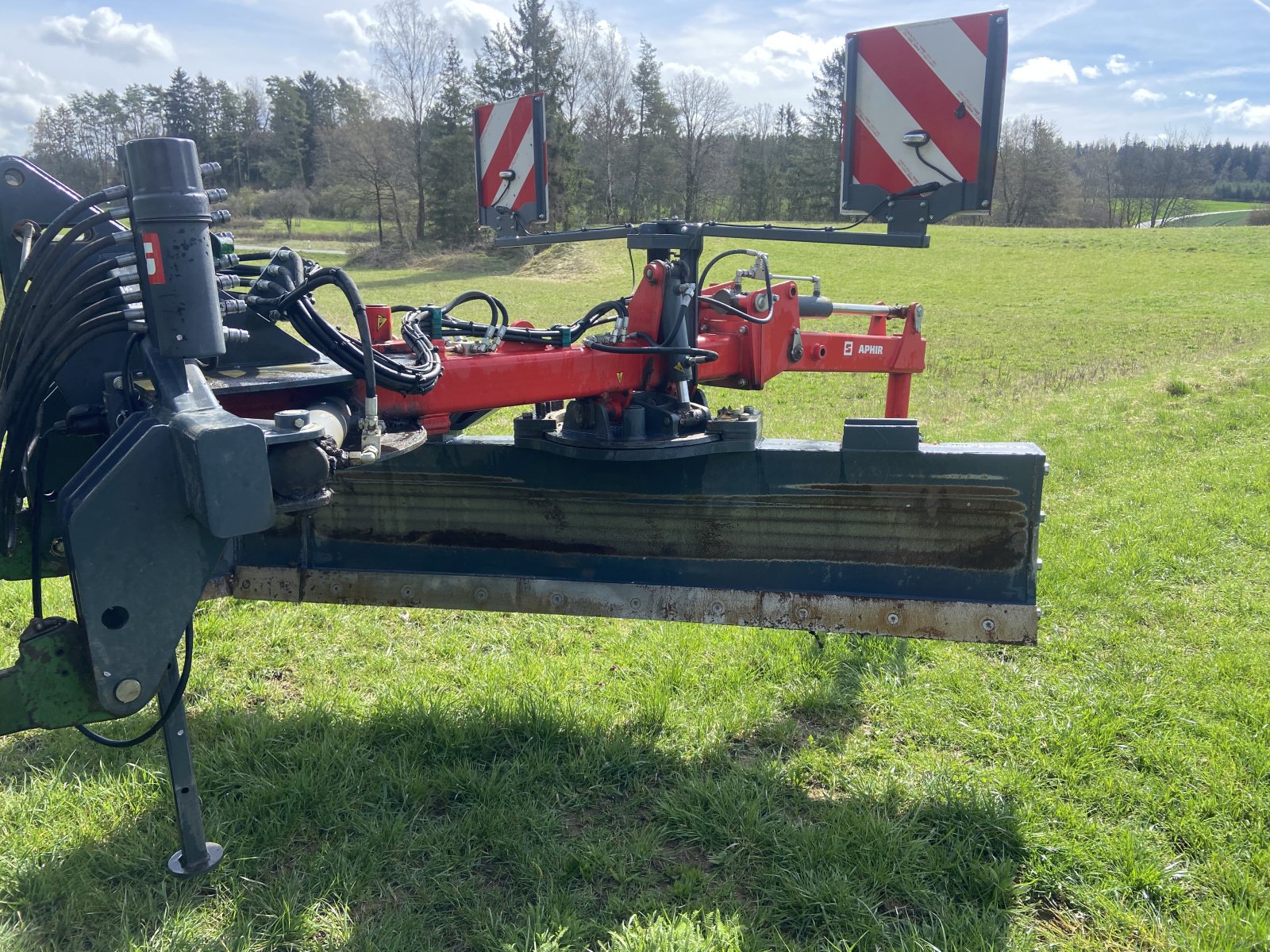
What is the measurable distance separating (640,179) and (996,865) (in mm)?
47704

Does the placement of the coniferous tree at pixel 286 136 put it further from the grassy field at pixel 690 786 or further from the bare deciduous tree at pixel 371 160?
the grassy field at pixel 690 786

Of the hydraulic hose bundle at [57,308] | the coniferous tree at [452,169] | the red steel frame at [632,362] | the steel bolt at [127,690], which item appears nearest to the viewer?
the steel bolt at [127,690]

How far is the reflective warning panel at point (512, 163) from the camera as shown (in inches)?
136

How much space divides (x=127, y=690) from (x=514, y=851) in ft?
3.92

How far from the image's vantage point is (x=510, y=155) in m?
3.59

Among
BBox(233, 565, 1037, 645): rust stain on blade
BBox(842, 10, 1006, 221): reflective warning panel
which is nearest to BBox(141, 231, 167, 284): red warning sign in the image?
BBox(233, 565, 1037, 645): rust stain on blade

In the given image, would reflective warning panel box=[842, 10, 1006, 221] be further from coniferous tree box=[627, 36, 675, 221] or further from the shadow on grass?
coniferous tree box=[627, 36, 675, 221]

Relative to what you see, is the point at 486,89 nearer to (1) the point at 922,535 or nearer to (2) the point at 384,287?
(2) the point at 384,287

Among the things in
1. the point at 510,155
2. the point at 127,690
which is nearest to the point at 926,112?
the point at 510,155

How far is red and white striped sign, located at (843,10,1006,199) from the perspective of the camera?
2.74m

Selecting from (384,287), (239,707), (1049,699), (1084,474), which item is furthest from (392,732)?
(384,287)

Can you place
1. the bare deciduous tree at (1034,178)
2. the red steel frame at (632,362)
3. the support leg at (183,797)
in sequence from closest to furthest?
the support leg at (183,797) < the red steel frame at (632,362) < the bare deciduous tree at (1034,178)

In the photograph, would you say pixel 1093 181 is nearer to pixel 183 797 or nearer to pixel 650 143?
pixel 650 143

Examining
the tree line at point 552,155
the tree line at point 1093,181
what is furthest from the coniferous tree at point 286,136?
the tree line at point 1093,181
